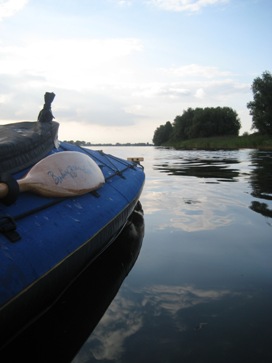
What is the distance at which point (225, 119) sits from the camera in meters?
84.6

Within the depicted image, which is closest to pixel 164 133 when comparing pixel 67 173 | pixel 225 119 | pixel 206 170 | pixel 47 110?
pixel 225 119

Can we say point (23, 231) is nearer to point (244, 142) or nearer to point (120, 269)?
point (120, 269)

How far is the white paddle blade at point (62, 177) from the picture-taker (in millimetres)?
2822

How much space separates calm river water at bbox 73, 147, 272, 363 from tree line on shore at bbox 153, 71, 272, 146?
1994 inches

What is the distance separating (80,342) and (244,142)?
42.4m

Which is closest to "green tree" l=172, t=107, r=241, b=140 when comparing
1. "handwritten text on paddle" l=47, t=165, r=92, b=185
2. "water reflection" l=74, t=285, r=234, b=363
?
"handwritten text on paddle" l=47, t=165, r=92, b=185

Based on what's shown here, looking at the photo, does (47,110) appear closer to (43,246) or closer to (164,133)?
(43,246)

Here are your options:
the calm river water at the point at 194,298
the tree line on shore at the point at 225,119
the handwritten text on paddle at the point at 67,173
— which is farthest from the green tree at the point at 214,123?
the handwritten text on paddle at the point at 67,173

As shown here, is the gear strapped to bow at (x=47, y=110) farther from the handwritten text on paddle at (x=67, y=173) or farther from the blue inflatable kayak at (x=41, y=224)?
the handwritten text on paddle at (x=67, y=173)

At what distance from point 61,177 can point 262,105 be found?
5486 cm

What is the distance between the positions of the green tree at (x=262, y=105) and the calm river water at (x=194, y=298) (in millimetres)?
50259

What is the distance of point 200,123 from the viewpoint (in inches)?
3265

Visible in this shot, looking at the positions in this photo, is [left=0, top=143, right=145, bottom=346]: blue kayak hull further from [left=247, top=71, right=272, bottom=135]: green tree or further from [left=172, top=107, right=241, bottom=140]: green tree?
[left=172, top=107, right=241, bottom=140]: green tree

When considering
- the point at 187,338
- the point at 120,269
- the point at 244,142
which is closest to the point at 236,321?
the point at 187,338
